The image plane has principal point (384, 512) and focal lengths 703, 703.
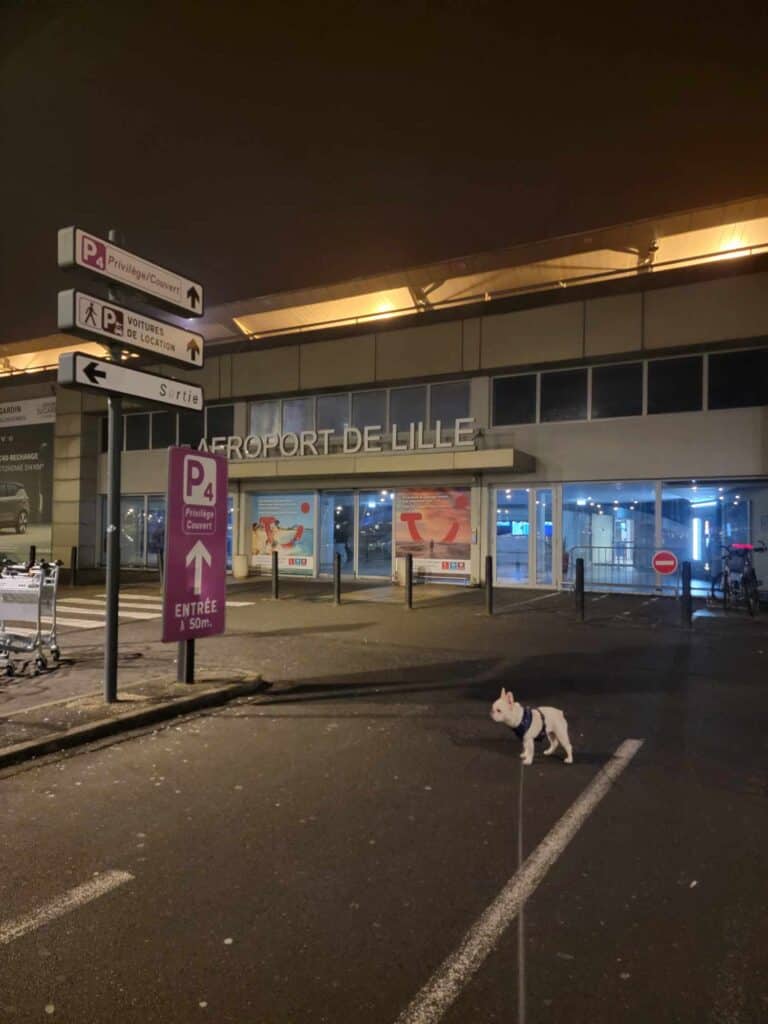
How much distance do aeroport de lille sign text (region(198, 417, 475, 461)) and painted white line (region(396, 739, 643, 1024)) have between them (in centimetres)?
1491

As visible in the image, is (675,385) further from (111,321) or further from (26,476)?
(26,476)

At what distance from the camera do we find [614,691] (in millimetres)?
7648

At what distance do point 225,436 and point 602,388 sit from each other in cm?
1241

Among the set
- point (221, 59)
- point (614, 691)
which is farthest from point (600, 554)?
point (221, 59)

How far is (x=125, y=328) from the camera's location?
6.64 m

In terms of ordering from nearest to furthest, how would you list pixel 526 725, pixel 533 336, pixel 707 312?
pixel 526 725 → pixel 707 312 → pixel 533 336

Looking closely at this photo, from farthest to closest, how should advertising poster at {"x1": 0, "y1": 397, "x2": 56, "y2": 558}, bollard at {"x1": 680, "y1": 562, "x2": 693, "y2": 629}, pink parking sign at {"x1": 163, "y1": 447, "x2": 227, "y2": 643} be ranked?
advertising poster at {"x1": 0, "y1": 397, "x2": 56, "y2": 558} → bollard at {"x1": 680, "y1": 562, "x2": 693, "y2": 629} → pink parking sign at {"x1": 163, "y1": 447, "x2": 227, "y2": 643}

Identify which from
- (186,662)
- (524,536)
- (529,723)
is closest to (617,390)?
(524,536)

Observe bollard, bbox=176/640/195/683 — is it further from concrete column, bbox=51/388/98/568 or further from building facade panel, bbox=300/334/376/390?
concrete column, bbox=51/388/98/568

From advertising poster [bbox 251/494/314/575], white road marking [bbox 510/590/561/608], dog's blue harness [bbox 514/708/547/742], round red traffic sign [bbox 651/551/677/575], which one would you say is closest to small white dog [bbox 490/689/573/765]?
dog's blue harness [bbox 514/708/547/742]

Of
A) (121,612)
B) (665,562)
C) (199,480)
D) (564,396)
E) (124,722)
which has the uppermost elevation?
(564,396)

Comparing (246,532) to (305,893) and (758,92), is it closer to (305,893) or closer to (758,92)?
(758,92)

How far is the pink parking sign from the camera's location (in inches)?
277

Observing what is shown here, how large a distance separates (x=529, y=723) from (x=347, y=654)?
4691 mm
